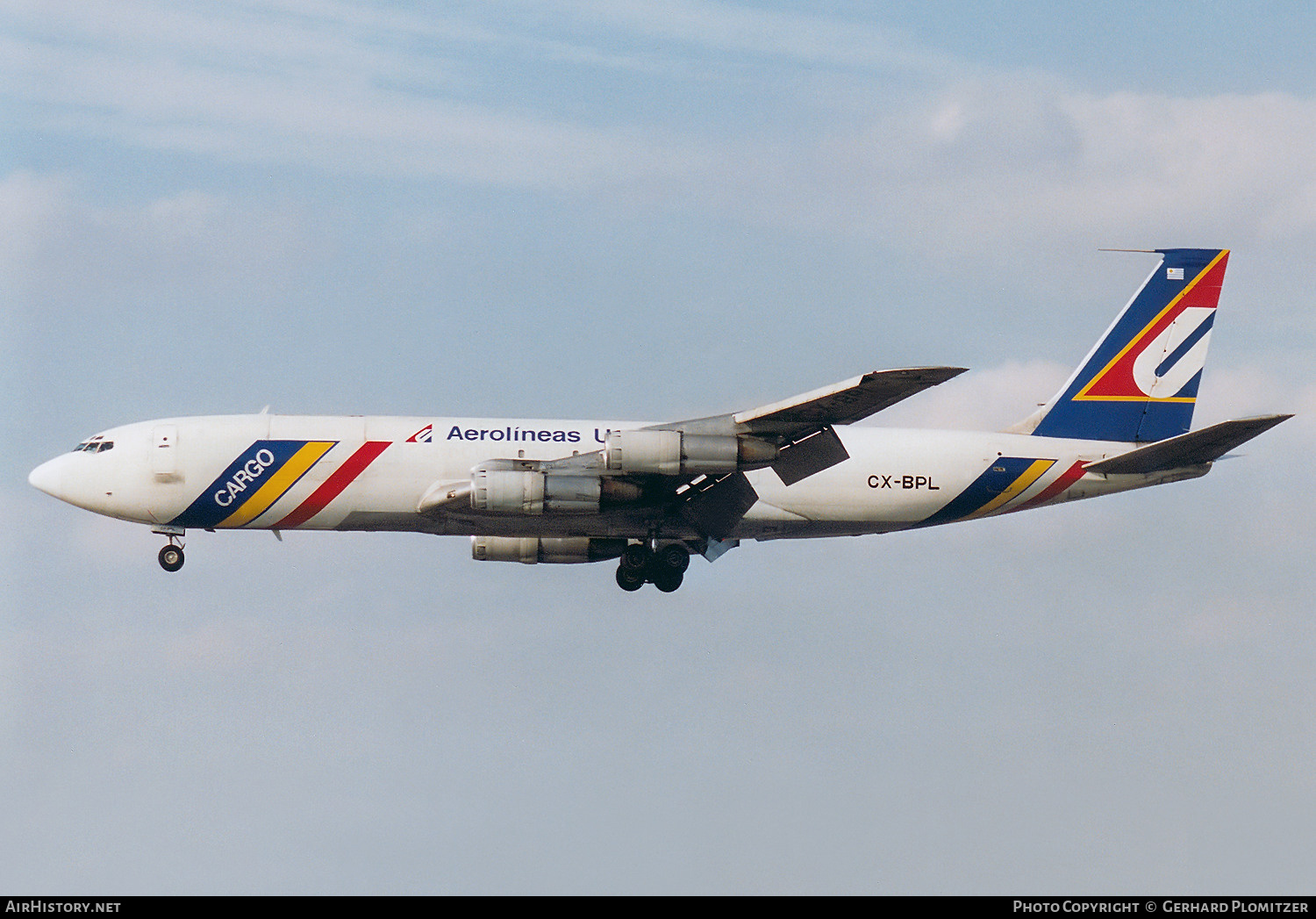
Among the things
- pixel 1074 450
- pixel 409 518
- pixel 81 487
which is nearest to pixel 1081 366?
pixel 1074 450

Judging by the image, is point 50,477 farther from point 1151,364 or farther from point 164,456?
point 1151,364

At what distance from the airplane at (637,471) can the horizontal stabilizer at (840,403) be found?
66mm

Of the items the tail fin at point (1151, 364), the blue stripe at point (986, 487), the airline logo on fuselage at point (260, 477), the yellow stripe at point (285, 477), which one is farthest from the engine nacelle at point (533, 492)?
the tail fin at point (1151, 364)

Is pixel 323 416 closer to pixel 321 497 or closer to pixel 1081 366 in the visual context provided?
pixel 321 497

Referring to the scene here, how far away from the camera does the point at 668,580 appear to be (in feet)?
Answer: 149

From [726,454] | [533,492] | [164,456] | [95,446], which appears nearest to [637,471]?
[726,454]

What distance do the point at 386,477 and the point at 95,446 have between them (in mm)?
8066

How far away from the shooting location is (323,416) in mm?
44156

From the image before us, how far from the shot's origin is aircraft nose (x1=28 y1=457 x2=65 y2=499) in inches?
1735

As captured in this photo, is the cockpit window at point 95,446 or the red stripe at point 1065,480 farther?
the red stripe at point 1065,480

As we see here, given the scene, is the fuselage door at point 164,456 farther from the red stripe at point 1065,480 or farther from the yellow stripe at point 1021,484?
the red stripe at point 1065,480

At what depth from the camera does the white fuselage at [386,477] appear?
142ft

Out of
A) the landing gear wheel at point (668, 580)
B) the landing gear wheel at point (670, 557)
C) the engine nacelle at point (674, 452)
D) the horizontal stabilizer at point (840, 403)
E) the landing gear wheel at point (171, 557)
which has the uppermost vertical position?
the horizontal stabilizer at point (840, 403)

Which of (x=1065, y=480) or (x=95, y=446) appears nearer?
(x=95, y=446)
